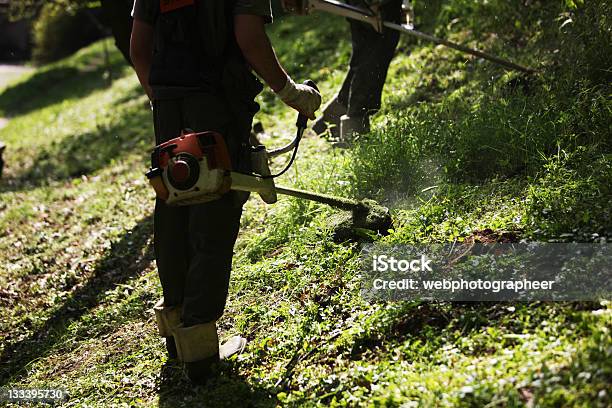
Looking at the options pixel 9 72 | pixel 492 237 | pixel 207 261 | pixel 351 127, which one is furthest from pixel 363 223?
pixel 9 72

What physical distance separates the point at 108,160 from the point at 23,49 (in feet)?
68.0

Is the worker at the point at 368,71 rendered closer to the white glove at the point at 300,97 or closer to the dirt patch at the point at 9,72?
the white glove at the point at 300,97

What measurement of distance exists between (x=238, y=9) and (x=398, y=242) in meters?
1.54

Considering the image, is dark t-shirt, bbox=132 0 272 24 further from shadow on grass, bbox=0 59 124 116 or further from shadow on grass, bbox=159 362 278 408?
shadow on grass, bbox=0 59 124 116

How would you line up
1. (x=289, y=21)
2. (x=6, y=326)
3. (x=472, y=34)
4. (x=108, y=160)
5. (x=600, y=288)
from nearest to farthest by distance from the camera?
1. (x=600, y=288)
2. (x=6, y=326)
3. (x=472, y=34)
4. (x=108, y=160)
5. (x=289, y=21)

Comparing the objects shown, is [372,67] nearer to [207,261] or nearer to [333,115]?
[333,115]

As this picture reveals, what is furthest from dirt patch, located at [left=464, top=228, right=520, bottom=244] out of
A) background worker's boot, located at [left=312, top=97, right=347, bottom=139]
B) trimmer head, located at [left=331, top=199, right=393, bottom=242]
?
background worker's boot, located at [left=312, top=97, right=347, bottom=139]

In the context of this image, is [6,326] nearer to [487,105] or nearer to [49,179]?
[487,105]

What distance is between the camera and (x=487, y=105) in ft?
17.3

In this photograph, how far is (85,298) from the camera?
5238 mm

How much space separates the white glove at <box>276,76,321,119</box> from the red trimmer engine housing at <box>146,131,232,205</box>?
43cm

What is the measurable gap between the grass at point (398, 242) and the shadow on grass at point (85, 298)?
0.02 m

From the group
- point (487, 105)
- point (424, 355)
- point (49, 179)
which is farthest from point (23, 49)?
point (424, 355)

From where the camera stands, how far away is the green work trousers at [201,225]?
337cm
